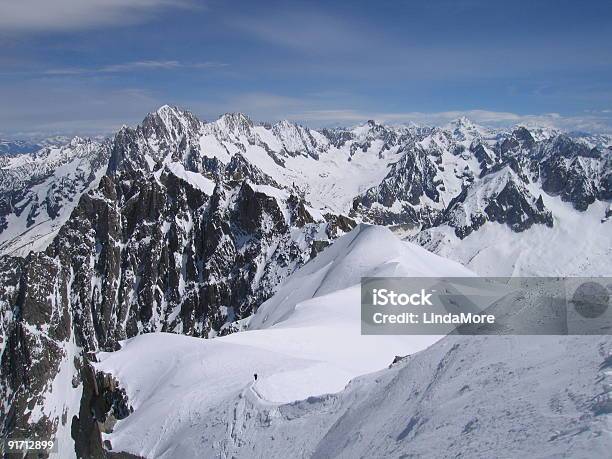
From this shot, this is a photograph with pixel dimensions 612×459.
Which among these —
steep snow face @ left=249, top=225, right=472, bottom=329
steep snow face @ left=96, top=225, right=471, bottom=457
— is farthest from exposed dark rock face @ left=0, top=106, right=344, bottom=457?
steep snow face @ left=96, top=225, right=471, bottom=457

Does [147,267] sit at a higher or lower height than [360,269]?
lower

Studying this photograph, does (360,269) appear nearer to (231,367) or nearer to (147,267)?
(231,367)

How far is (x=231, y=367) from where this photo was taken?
37188 mm

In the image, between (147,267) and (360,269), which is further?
(147,267)

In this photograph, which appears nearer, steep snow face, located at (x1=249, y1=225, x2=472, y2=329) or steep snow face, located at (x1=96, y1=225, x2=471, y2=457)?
steep snow face, located at (x1=96, y1=225, x2=471, y2=457)

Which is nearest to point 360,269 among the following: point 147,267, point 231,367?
point 231,367

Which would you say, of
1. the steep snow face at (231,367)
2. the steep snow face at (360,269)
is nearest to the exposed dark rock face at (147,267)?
the steep snow face at (360,269)

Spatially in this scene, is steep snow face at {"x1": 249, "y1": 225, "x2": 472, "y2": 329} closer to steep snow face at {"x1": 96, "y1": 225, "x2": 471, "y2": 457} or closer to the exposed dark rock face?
steep snow face at {"x1": 96, "y1": 225, "x2": 471, "y2": 457}

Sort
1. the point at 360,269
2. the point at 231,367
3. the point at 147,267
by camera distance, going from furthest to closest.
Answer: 1. the point at 147,267
2. the point at 360,269
3. the point at 231,367

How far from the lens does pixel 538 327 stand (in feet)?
70.6

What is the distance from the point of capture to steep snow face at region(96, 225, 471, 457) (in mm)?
30594

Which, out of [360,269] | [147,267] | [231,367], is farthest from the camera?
[147,267]

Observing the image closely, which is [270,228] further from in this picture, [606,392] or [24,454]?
[606,392]

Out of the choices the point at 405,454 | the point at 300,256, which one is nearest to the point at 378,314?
the point at 405,454
